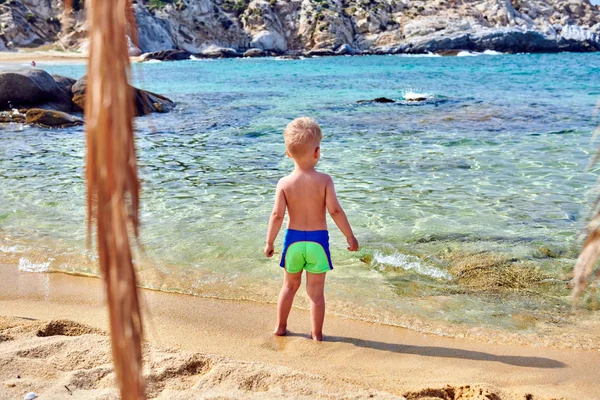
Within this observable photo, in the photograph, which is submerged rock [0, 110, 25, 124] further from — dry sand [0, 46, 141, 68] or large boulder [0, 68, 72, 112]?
dry sand [0, 46, 141, 68]

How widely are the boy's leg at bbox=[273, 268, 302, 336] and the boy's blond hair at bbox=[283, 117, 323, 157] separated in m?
0.84

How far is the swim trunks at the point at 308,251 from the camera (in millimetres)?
3805

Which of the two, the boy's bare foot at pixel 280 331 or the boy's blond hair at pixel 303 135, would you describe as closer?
the boy's blond hair at pixel 303 135

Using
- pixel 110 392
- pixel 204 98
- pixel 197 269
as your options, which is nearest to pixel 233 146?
pixel 197 269

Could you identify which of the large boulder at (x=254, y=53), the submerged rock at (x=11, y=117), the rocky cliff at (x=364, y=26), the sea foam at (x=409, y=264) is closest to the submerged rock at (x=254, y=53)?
the large boulder at (x=254, y=53)

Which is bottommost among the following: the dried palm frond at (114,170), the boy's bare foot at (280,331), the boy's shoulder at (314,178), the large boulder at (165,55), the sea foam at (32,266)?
the sea foam at (32,266)

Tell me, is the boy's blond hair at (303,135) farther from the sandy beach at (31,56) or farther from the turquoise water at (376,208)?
the sandy beach at (31,56)

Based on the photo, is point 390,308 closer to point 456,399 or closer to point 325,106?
point 456,399

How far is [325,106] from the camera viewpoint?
18.5m

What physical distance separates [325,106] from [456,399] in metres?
15.8

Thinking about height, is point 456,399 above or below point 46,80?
below

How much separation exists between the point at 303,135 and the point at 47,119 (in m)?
12.3

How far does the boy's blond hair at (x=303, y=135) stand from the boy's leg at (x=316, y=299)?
83 centimetres

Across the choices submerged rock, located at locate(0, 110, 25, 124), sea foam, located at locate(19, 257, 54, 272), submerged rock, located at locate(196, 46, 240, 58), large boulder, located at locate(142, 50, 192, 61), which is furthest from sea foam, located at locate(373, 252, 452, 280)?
submerged rock, located at locate(196, 46, 240, 58)
